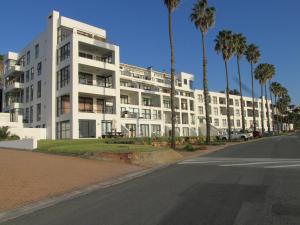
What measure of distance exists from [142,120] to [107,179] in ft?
128

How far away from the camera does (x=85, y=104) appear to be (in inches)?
1694

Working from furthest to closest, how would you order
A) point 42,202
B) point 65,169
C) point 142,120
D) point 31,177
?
point 142,120 < point 65,169 < point 31,177 < point 42,202

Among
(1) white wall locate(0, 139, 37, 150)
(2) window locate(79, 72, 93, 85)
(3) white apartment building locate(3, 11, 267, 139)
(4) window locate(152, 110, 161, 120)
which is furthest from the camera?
(4) window locate(152, 110, 161, 120)

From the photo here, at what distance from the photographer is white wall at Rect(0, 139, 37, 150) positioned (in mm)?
27150

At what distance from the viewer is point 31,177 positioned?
12.5 metres

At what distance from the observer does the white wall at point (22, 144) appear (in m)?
27.1

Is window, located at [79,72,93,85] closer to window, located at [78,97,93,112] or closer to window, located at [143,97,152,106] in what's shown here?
window, located at [78,97,93,112]

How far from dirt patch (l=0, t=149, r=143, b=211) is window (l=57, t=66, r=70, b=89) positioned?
25.5 meters

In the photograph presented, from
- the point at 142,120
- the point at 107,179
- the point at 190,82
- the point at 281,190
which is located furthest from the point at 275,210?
the point at 190,82

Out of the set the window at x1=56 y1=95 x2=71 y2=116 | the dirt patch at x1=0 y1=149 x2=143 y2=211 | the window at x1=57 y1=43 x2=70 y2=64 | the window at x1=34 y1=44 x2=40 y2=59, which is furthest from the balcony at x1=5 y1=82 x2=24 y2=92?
the dirt patch at x1=0 y1=149 x2=143 y2=211

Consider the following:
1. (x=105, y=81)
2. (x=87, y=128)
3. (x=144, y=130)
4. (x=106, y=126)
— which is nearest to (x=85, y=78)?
(x=105, y=81)

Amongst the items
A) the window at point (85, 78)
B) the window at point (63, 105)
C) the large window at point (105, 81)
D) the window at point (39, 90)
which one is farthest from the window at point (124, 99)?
the window at point (63, 105)

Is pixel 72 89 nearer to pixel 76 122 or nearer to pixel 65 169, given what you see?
pixel 76 122

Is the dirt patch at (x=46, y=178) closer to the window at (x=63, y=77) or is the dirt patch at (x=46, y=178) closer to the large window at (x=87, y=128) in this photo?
the large window at (x=87, y=128)
